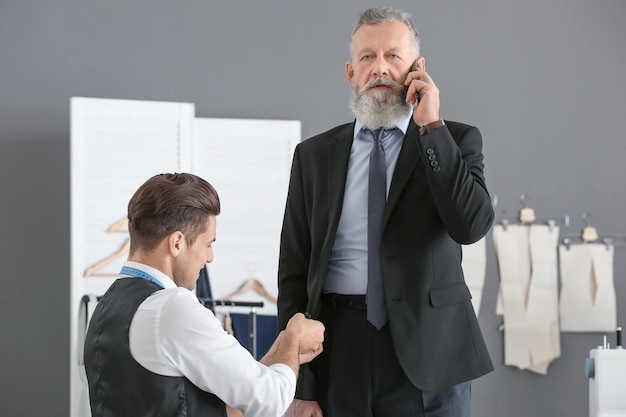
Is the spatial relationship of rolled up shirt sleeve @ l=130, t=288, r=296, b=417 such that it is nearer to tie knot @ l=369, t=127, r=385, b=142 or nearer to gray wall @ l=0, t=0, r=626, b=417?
tie knot @ l=369, t=127, r=385, b=142

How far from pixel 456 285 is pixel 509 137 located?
3.10m

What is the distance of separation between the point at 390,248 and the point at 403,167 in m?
0.19

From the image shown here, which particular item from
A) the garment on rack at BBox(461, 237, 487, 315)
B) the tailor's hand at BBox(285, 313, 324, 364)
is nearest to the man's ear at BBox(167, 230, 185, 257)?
the tailor's hand at BBox(285, 313, 324, 364)

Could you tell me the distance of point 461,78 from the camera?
4.84 m

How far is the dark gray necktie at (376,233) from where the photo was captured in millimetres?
1903

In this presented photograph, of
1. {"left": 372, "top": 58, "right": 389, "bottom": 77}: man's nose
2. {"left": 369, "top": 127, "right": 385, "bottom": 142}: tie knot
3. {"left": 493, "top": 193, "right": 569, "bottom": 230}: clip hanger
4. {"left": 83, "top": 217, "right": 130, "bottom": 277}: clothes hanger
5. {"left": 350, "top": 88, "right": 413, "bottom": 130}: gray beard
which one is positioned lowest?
{"left": 83, "top": 217, "right": 130, "bottom": 277}: clothes hanger

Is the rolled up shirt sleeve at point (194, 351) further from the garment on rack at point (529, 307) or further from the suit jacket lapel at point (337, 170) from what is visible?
the garment on rack at point (529, 307)

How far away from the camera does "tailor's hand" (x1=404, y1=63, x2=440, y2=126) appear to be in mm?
1910

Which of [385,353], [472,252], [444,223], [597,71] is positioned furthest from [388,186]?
[597,71]

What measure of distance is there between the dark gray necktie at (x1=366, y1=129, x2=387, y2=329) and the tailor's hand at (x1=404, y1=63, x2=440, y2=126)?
15 cm

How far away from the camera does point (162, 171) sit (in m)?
4.12

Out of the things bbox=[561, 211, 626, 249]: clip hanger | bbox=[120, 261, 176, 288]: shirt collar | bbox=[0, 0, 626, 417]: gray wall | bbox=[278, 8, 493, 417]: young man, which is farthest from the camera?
bbox=[561, 211, 626, 249]: clip hanger

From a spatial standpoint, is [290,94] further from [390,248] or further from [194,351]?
[194,351]

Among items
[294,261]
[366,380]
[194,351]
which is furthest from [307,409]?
[194,351]
